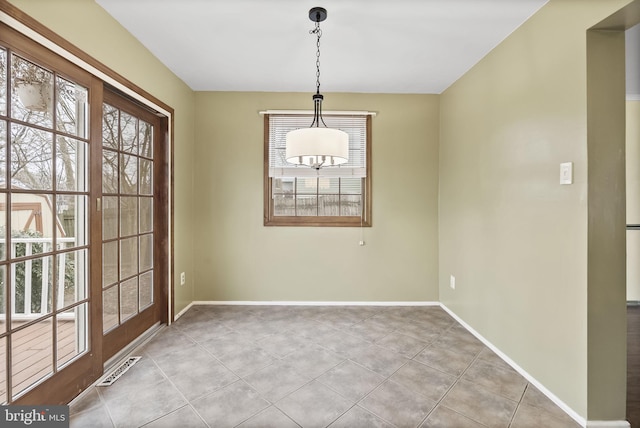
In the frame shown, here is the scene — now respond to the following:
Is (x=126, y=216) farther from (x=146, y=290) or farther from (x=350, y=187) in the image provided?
(x=350, y=187)

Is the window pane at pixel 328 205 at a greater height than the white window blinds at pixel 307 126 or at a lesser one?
lesser

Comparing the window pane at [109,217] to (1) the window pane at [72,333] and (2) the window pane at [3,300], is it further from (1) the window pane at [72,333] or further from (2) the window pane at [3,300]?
(2) the window pane at [3,300]

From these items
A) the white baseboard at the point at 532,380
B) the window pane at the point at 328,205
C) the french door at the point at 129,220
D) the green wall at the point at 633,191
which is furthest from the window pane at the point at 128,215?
the green wall at the point at 633,191

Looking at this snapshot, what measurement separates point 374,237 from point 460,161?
1.22 meters

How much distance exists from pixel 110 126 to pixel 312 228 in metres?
2.09

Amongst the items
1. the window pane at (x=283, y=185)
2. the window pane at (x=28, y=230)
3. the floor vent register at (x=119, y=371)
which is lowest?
the floor vent register at (x=119, y=371)

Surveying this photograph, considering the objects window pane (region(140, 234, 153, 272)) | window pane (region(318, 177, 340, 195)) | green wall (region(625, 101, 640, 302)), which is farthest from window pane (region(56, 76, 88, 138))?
green wall (region(625, 101, 640, 302))

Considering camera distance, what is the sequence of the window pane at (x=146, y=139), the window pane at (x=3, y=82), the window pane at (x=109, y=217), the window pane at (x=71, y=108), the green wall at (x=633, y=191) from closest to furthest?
the window pane at (x=3, y=82) < the window pane at (x=71, y=108) < the window pane at (x=109, y=217) < the window pane at (x=146, y=139) < the green wall at (x=633, y=191)

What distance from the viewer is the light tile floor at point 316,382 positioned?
158 cm

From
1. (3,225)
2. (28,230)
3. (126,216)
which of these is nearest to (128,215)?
(126,216)

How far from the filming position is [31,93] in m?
1.49

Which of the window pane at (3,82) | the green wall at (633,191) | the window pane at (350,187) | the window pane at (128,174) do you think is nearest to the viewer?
the window pane at (3,82)

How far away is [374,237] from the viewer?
3.37 meters

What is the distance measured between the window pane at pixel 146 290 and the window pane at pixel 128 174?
786 mm
